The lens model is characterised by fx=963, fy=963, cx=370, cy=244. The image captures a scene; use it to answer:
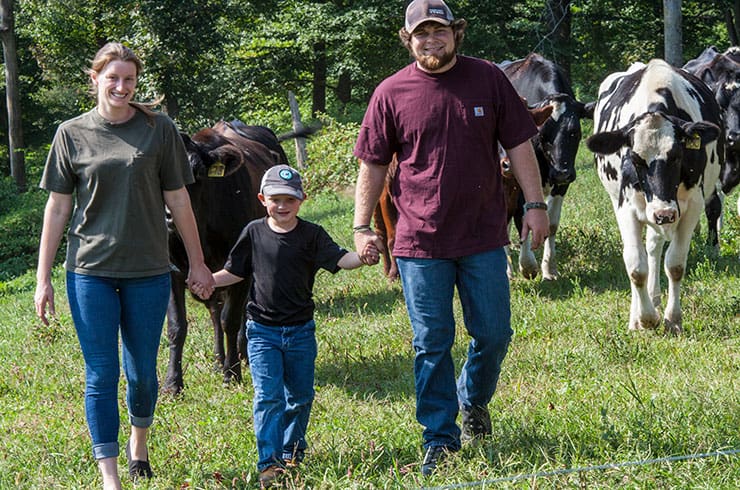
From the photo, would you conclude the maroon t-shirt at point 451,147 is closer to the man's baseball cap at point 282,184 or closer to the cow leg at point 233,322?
the man's baseball cap at point 282,184

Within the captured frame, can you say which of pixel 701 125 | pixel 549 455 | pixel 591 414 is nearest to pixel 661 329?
pixel 701 125

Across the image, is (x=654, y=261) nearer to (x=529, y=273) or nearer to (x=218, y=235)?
(x=529, y=273)

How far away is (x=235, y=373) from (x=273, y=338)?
2481 millimetres

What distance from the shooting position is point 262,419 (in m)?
5.16

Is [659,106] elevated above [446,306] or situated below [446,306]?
above

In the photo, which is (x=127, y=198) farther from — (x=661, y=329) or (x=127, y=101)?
(x=661, y=329)

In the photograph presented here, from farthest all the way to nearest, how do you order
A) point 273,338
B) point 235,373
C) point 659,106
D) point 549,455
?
point 659,106
point 235,373
point 273,338
point 549,455

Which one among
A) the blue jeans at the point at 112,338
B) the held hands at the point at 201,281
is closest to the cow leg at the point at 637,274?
the held hands at the point at 201,281

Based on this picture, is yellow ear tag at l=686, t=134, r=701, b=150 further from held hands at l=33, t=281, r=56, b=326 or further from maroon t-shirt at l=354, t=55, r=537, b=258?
held hands at l=33, t=281, r=56, b=326

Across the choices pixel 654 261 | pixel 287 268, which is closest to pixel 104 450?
pixel 287 268

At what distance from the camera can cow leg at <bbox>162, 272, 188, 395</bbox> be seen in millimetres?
7484

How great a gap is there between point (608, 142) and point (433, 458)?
396 cm

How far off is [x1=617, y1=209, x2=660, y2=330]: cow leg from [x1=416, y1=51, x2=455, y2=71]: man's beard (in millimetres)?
3810

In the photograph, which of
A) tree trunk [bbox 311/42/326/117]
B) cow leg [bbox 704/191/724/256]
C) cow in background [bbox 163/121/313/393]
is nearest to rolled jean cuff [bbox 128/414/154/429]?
cow in background [bbox 163/121/313/393]
